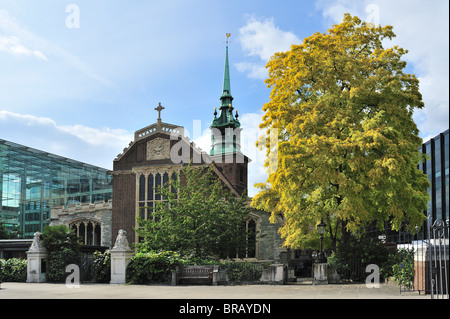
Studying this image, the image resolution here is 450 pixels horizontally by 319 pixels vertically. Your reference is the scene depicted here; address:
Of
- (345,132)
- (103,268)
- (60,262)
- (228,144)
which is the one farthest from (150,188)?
(345,132)

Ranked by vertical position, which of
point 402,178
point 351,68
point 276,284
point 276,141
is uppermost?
point 351,68

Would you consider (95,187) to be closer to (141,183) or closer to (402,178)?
(141,183)

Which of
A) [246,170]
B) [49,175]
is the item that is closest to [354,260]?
[246,170]

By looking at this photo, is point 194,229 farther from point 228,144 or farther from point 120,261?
point 228,144

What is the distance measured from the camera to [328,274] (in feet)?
66.9

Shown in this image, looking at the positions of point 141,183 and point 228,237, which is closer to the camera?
point 228,237

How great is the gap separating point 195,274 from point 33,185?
46377mm

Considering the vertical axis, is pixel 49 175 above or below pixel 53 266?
above

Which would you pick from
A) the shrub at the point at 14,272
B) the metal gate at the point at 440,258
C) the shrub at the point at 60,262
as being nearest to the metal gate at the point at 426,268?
the metal gate at the point at 440,258

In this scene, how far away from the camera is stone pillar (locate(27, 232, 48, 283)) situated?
24.1 meters

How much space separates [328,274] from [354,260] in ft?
4.34

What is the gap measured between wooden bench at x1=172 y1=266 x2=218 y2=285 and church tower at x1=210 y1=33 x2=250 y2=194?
27.8 meters

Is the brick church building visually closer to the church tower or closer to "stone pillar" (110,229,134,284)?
the church tower

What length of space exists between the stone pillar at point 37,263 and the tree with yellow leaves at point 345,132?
35.4 ft
